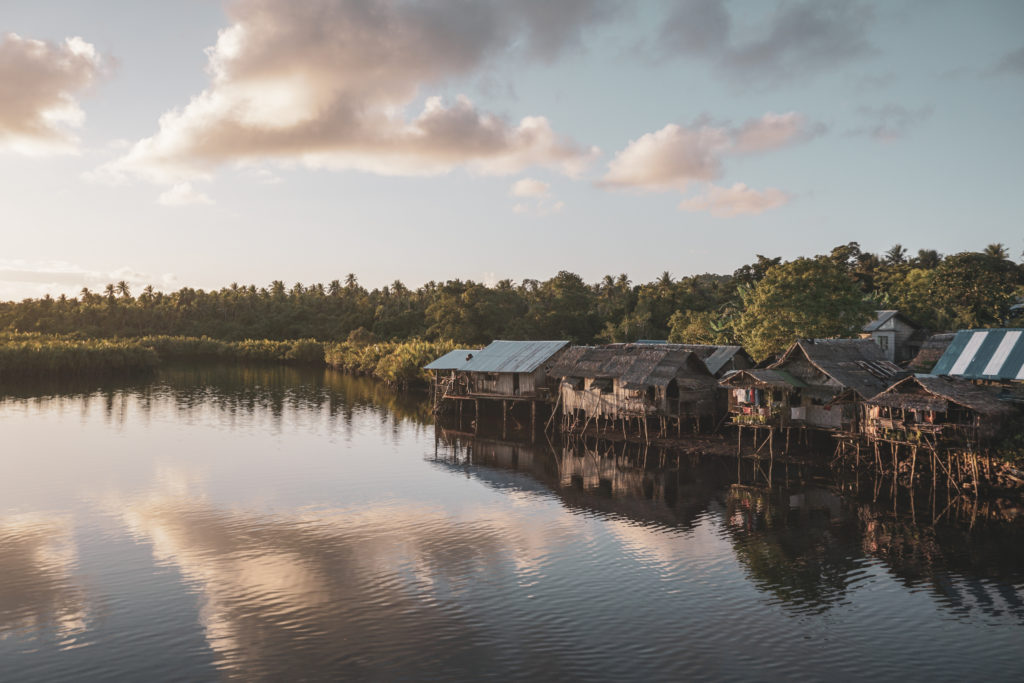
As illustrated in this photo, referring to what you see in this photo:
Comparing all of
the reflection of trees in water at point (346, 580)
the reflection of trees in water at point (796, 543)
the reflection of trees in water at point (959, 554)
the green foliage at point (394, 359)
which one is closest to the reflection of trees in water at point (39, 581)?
the reflection of trees in water at point (346, 580)

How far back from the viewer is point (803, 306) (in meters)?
→ 41.8

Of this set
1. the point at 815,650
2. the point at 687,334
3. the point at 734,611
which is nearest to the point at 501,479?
the point at 734,611

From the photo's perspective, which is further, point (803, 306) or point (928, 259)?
point (928, 259)

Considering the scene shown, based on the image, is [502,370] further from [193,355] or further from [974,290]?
[193,355]

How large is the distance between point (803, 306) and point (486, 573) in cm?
2969

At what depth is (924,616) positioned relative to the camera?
670 inches

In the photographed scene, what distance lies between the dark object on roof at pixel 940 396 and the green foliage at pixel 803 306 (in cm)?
1287

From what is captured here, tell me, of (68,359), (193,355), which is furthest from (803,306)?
(193,355)

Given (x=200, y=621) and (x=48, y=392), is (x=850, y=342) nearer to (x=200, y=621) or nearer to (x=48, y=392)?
(x=200, y=621)

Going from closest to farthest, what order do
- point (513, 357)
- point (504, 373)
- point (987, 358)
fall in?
point (987, 358) < point (504, 373) < point (513, 357)

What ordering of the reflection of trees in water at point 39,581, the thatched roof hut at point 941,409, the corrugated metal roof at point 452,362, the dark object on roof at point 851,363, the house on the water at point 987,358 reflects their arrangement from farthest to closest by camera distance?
the corrugated metal roof at point 452,362 < the dark object on roof at point 851,363 < the house on the water at point 987,358 < the thatched roof hut at point 941,409 < the reflection of trees in water at point 39,581

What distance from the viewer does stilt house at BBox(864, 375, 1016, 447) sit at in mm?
26031

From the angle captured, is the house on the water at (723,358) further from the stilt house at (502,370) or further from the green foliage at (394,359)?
the green foliage at (394,359)

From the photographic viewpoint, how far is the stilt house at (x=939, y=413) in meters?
26.0
